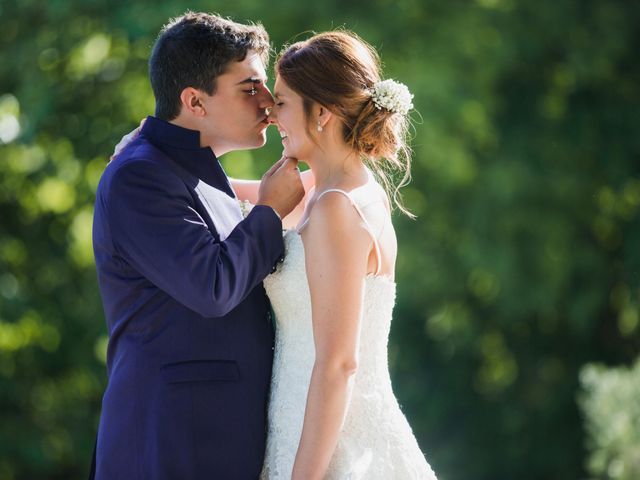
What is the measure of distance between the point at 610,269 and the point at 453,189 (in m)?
1.59

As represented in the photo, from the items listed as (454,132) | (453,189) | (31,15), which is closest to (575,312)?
(453,189)

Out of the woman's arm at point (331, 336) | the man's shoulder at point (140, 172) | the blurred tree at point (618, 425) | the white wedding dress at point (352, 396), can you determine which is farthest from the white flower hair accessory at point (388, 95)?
the blurred tree at point (618, 425)

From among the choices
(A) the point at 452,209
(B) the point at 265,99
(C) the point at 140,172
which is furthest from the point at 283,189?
(A) the point at 452,209

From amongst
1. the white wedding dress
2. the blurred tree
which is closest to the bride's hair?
the white wedding dress

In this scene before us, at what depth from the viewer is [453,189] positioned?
9352mm

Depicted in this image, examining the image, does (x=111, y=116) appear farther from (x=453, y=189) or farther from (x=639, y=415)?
(x=639, y=415)

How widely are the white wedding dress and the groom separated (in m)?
0.05

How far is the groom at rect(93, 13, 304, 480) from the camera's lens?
328 cm

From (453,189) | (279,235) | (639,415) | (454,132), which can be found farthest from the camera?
(453,189)

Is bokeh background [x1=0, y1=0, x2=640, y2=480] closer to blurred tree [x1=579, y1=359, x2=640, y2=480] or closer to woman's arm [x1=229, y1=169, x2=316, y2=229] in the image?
blurred tree [x1=579, y1=359, x2=640, y2=480]

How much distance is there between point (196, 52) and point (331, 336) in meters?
1.01

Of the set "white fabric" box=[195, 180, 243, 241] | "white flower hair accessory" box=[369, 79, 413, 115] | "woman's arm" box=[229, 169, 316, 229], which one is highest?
"white flower hair accessory" box=[369, 79, 413, 115]

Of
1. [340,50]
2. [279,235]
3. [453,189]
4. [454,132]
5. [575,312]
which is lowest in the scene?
[575,312]

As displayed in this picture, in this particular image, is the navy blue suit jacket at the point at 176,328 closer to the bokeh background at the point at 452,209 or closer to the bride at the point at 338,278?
the bride at the point at 338,278
